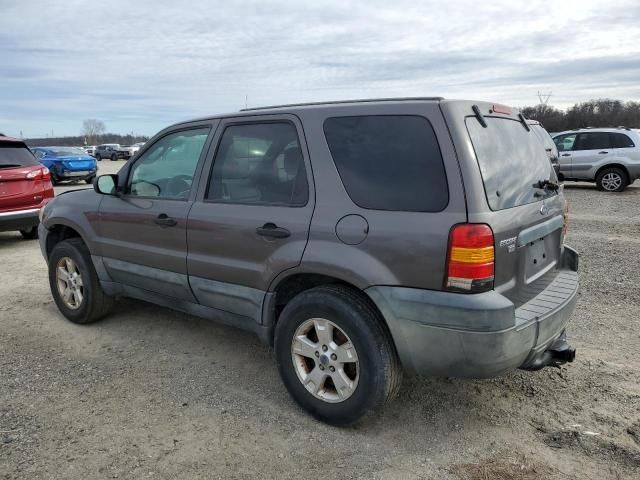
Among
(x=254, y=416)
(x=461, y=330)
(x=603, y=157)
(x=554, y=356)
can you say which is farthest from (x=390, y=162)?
(x=603, y=157)

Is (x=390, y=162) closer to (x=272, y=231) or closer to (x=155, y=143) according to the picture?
(x=272, y=231)

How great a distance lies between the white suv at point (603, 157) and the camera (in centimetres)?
1411

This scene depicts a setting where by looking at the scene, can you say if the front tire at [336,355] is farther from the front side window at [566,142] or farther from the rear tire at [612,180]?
the front side window at [566,142]

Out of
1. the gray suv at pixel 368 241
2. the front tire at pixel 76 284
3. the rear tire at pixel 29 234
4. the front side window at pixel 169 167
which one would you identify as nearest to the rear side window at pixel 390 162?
the gray suv at pixel 368 241

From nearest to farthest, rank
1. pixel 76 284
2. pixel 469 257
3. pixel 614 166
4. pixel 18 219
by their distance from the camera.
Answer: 1. pixel 469 257
2. pixel 76 284
3. pixel 18 219
4. pixel 614 166

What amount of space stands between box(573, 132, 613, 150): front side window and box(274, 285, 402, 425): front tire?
14.3 meters

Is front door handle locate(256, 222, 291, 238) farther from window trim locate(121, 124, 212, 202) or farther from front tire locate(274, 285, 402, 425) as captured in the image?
window trim locate(121, 124, 212, 202)

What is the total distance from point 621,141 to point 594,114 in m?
42.0

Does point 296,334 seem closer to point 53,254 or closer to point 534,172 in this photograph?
point 534,172

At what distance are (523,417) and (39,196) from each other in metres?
7.90

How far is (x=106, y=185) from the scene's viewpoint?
4.12 meters

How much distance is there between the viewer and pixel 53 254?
15.4 feet

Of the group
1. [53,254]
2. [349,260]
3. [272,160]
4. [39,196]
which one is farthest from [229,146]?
[39,196]

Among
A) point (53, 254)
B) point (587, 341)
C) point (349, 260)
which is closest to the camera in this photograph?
point (349, 260)
